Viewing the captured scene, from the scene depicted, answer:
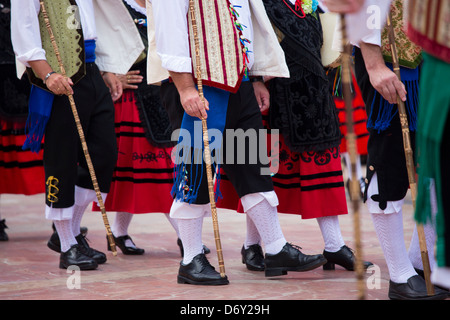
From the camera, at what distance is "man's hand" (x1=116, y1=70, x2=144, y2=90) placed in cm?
417

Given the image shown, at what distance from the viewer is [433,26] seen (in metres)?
1.76

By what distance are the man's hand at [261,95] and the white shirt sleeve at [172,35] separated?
60 centimetres

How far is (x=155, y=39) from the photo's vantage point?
3027 millimetres

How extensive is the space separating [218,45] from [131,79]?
129cm

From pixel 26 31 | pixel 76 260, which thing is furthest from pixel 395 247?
pixel 26 31

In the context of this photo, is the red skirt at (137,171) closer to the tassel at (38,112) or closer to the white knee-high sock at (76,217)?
the white knee-high sock at (76,217)

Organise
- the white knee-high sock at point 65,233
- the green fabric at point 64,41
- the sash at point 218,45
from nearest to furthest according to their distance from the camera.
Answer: the sash at point 218,45 → the green fabric at point 64,41 → the white knee-high sock at point 65,233

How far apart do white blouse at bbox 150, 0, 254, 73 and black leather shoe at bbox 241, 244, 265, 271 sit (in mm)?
1110

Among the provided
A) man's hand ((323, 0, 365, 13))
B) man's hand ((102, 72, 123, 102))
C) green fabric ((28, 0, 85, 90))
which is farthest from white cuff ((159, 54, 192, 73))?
man's hand ((102, 72, 123, 102))

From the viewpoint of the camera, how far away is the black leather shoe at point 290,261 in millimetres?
3076

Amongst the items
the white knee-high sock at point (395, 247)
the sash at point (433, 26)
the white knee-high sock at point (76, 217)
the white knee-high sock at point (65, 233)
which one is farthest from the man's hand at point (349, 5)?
the white knee-high sock at point (76, 217)

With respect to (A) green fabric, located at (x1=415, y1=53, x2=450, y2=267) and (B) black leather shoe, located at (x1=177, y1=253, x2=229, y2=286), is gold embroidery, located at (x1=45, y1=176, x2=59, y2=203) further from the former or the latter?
(A) green fabric, located at (x1=415, y1=53, x2=450, y2=267)

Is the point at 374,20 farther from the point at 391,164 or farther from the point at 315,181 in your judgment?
the point at 315,181
